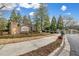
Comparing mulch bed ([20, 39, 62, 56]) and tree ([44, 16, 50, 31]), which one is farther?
tree ([44, 16, 50, 31])

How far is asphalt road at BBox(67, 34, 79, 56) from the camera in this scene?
275 centimetres

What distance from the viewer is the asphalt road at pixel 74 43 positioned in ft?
9.02

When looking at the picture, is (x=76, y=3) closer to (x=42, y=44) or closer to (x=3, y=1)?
(x=42, y=44)

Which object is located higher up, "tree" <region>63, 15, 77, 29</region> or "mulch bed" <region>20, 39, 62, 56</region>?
"tree" <region>63, 15, 77, 29</region>

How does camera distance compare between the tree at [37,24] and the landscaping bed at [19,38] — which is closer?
the landscaping bed at [19,38]

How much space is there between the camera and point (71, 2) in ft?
9.02

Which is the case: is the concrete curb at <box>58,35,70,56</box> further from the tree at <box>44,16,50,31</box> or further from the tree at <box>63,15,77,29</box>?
the tree at <box>44,16,50,31</box>

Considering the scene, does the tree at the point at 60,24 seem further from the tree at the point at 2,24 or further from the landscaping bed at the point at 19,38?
the tree at the point at 2,24

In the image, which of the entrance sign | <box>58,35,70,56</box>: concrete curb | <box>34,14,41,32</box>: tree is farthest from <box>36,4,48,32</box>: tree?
<box>58,35,70,56</box>: concrete curb

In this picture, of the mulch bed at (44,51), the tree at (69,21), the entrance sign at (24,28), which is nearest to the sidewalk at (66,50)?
the mulch bed at (44,51)

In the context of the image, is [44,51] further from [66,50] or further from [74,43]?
[74,43]

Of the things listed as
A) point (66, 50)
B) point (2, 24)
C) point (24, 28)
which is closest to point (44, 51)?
point (66, 50)

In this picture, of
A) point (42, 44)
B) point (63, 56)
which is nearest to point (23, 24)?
point (42, 44)

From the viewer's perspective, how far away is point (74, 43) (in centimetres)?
284
